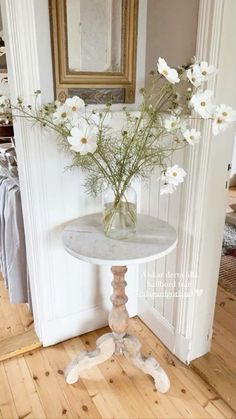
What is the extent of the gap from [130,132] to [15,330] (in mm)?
1388

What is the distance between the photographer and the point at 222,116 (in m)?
1.13

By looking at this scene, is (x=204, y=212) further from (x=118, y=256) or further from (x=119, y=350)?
(x=119, y=350)

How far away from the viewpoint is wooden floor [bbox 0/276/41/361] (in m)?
1.84

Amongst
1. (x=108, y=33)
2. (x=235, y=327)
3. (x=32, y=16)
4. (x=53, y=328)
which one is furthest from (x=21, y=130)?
(x=235, y=327)

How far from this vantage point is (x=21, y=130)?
148cm

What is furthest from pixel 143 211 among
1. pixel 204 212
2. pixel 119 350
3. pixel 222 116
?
pixel 222 116

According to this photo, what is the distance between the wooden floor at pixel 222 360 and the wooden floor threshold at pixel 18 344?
883mm

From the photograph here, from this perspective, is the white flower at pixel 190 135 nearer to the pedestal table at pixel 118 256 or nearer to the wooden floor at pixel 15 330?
the pedestal table at pixel 118 256

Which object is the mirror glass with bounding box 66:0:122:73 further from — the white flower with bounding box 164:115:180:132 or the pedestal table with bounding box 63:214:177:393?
the pedestal table with bounding box 63:214:177:393

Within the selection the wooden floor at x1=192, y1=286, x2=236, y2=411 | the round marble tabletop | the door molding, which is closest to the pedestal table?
the round marble tabletop

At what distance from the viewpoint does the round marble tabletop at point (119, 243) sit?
1287 mm

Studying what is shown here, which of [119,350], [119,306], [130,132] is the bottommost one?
[119,350]

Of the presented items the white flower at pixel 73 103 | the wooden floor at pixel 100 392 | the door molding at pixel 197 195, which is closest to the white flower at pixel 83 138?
the white flower at pixel 73 103

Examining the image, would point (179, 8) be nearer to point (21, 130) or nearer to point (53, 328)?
point (21, 130)
